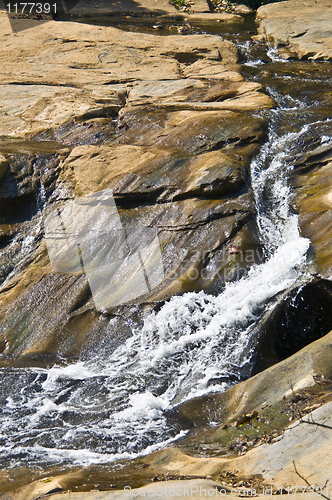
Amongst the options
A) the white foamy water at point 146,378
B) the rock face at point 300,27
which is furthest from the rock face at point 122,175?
the rock face at point 300,27

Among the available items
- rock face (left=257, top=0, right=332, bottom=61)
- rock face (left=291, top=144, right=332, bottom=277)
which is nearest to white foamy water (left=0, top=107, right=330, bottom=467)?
rock face (left=291, top=144, right=332, bottom=277)

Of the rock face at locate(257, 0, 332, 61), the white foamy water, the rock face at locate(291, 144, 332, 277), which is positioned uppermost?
the rock face at locate(257, 0, 332, 61)

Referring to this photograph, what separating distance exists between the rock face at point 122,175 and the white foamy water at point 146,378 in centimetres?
25

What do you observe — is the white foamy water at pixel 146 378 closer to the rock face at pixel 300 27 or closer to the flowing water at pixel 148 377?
the flowing water at pixel 148 377

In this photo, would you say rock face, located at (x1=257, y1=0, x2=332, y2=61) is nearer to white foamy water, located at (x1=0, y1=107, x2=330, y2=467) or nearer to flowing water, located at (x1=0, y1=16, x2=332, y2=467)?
flowing water, located at (x1=0, y1=16, x2=332, y2=467)

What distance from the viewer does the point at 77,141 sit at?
25.0ft

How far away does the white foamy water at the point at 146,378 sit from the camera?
394 cm

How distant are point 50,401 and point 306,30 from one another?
1178 cm

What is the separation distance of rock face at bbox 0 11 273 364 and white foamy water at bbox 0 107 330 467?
0.25m

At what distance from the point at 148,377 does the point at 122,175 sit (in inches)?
120

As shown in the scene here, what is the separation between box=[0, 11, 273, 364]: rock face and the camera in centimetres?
534

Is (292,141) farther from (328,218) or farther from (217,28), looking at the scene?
(217,28)

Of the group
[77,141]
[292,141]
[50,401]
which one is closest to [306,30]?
Result: [292,141]

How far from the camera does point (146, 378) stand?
4.61 metres
